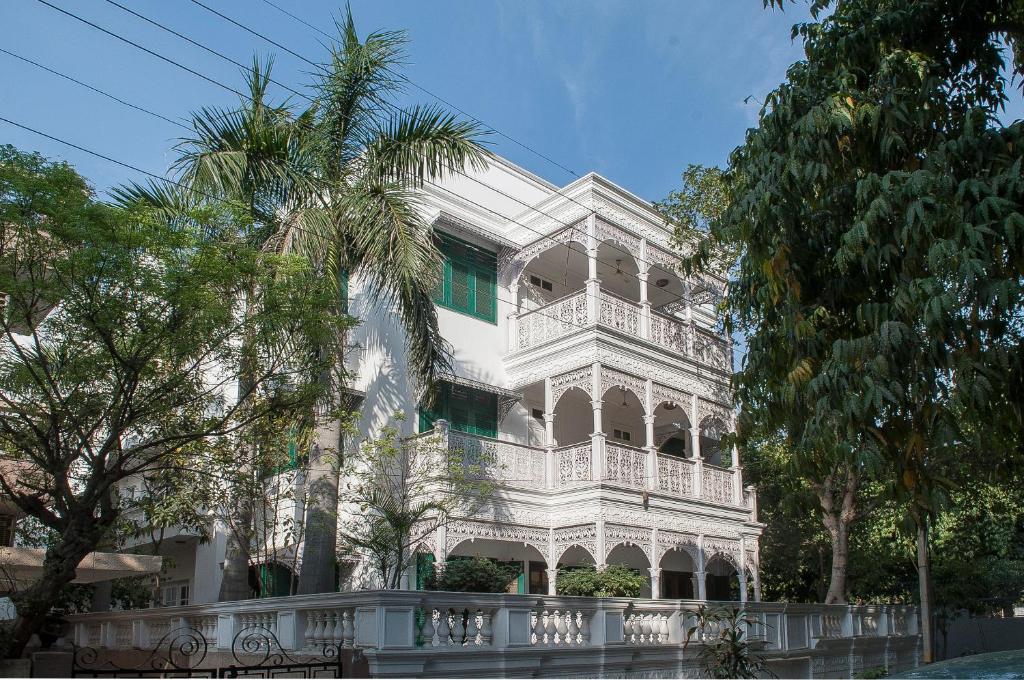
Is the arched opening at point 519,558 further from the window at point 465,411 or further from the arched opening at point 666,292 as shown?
the arched opening at point 666,292

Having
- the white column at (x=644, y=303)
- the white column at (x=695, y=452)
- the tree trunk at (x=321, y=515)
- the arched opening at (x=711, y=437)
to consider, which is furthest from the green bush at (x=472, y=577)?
the arched opening at (x=711, y=437)

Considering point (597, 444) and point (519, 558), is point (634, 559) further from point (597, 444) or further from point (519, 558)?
point (597, 444)

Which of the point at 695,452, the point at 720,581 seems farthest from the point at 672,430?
the point at 720,581

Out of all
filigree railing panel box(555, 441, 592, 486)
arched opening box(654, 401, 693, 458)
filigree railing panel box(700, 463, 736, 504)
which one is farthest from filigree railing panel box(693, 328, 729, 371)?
filigree railing panel box(555, 441, 592, 486)

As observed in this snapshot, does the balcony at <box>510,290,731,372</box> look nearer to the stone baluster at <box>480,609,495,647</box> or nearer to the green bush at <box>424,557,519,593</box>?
the green bush at <box>424,557,519,593</box>

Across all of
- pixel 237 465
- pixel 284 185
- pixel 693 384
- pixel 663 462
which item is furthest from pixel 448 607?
pixel 693 384

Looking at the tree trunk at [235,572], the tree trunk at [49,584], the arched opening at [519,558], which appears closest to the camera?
the tree trunk at [49,584]

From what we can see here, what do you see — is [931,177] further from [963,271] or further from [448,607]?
[448,607]

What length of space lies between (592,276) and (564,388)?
2500 mm

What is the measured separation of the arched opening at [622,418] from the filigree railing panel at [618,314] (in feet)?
6.99

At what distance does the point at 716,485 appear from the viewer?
846 inches

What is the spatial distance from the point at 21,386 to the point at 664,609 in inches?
371

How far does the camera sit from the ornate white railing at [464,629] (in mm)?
9789

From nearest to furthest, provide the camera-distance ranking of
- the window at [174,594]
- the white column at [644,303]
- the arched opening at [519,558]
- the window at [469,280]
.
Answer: the arched opening at [519,558] → the window at [469,280] → the window at [174,594] → the white column at [644,303]
